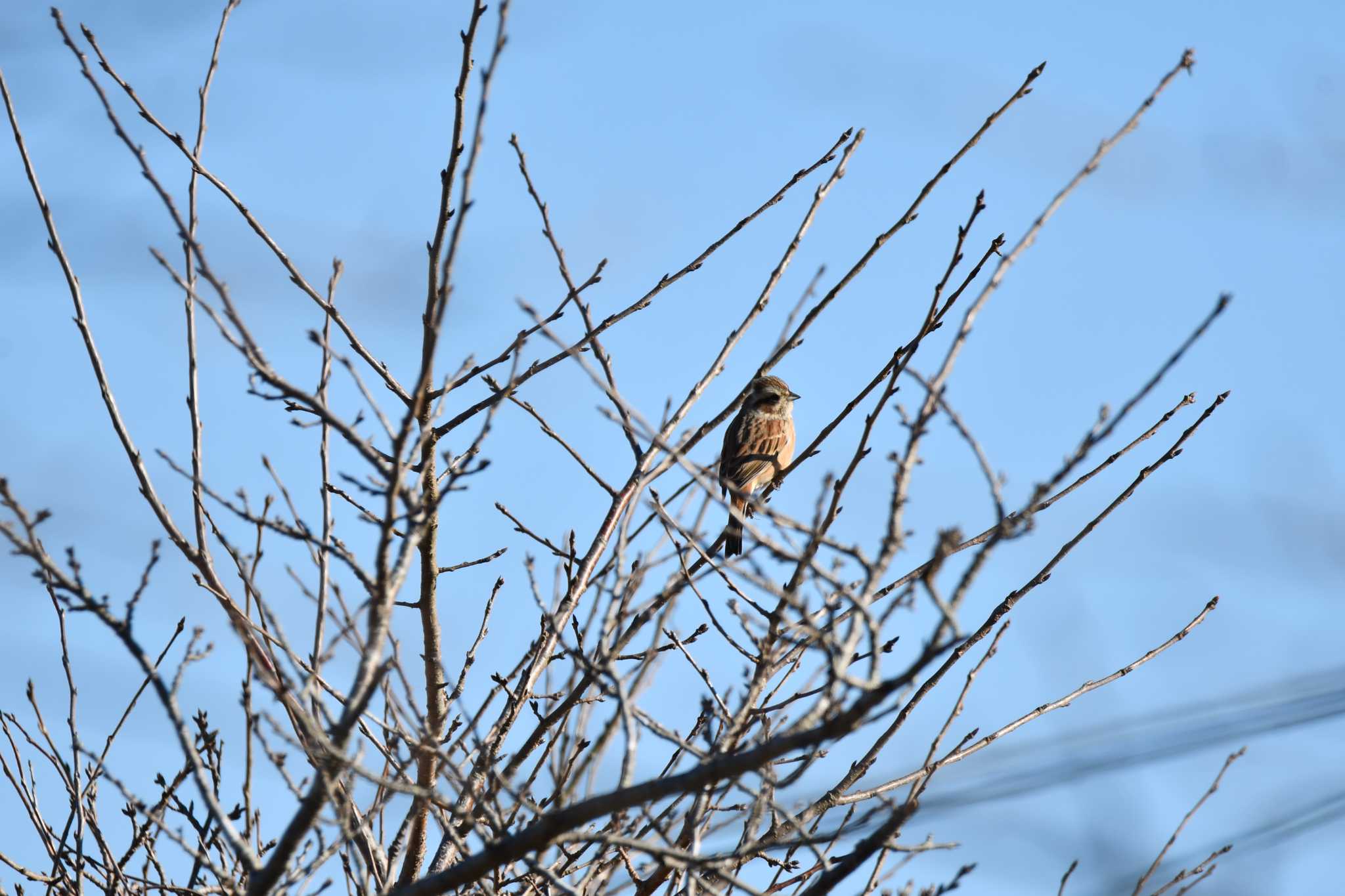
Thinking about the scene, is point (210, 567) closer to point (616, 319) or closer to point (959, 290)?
point (616, 319)

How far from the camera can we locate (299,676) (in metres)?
4.07

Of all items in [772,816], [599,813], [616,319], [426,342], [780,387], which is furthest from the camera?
[780,387]

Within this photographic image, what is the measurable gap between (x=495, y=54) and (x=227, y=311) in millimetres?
839

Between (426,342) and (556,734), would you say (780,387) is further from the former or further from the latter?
(426,342)

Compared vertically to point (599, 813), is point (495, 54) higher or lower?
higher

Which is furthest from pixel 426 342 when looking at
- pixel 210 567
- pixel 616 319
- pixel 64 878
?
pixel 64 878

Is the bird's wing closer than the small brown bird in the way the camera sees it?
Yes

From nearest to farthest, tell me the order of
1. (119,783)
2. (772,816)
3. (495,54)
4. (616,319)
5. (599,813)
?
(599,813) < (495,54) < (119,783) < (772,816) < (616,319)

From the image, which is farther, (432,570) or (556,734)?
(432,570)

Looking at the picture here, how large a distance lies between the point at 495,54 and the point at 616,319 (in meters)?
1.64

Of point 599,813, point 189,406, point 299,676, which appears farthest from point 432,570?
point 599,813

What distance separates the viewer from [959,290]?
4227 millimetres

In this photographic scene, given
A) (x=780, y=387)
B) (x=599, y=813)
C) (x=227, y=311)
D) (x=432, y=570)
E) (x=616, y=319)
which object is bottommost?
(x=599, y=813)

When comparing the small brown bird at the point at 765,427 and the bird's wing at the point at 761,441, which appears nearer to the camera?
the bird's wing at the point at 761,441
